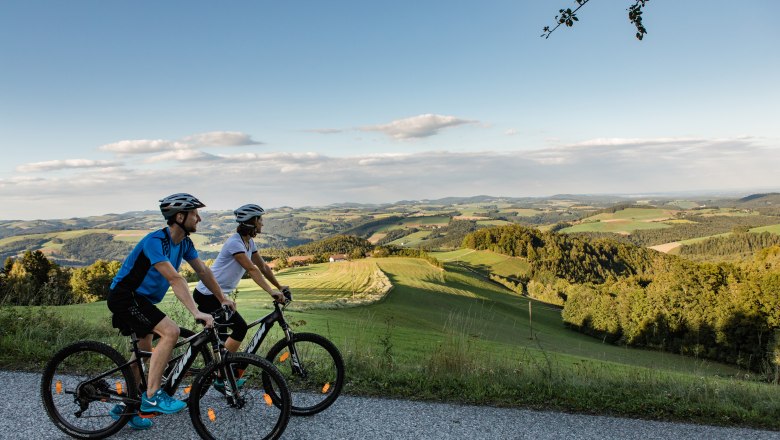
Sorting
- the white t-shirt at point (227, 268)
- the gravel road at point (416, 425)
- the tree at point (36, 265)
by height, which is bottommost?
the tree at point (36, 265)

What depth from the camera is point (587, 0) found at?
20.4 feet

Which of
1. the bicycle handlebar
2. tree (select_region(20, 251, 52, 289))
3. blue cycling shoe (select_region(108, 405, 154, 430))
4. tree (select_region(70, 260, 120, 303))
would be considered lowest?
tree (select_region(70, 260, 120, 303))

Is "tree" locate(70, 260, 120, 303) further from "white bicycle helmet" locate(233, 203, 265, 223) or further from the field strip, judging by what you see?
the field strip

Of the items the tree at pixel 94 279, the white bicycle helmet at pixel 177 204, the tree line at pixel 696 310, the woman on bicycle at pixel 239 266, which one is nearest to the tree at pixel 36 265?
the tree at pixel 94 279

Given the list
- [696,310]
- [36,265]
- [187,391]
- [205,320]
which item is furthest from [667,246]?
[205,320]

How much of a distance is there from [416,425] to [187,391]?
2.20 meters

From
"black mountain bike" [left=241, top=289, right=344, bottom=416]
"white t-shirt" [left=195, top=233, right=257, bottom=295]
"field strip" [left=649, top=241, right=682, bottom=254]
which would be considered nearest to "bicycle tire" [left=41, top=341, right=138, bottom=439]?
"white t-shirt" [left=195, top=233, right=257, bottom=295]

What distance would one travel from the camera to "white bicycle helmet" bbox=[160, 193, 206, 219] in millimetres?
4277

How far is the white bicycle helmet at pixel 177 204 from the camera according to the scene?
428 centimetres

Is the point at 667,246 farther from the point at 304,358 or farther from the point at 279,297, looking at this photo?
the point at 279,297

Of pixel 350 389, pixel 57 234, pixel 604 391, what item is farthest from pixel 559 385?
pixel 57 234

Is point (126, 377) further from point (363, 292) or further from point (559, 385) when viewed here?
point (363, 292)

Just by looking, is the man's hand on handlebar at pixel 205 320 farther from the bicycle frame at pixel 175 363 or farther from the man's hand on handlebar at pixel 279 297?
the man's hand on handlebar at pixel 279 297

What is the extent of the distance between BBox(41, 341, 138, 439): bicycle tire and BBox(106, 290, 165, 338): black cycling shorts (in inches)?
16.6
